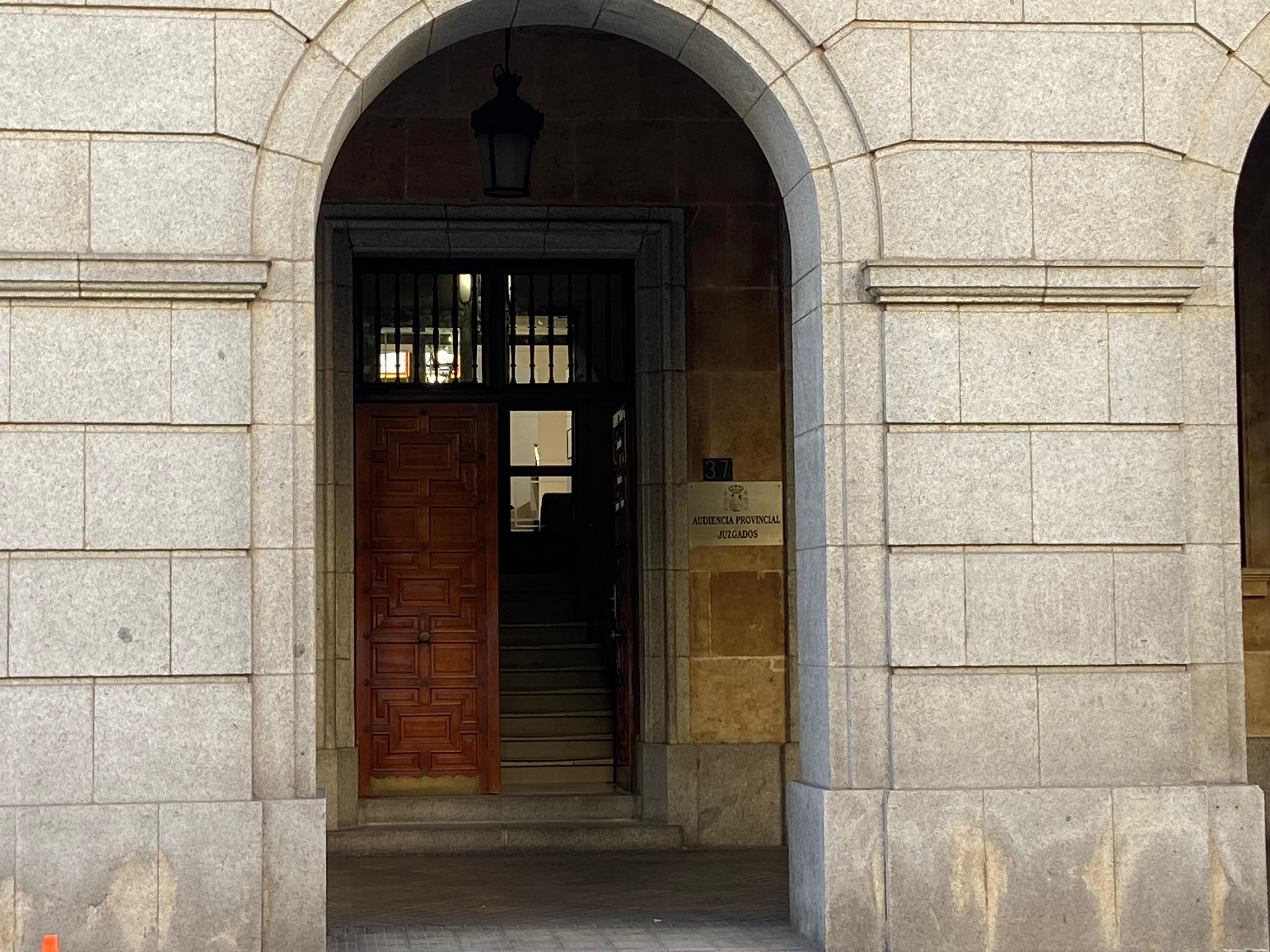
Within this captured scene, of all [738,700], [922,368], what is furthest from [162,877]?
[738,700]

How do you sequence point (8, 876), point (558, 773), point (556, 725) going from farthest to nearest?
point (556, 725)
point (558, 773)
point (8, 876)

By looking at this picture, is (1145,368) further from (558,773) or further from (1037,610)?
(558,773)

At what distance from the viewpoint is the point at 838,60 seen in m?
8.59

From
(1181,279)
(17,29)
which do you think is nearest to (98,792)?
(17,29)

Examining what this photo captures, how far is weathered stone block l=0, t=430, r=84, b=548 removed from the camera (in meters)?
8.04

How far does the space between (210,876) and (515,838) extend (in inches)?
189

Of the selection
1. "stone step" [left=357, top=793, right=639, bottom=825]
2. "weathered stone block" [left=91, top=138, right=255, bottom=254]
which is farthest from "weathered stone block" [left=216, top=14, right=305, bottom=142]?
"stone step" [left=357, top=793, right=639, bottom=825]

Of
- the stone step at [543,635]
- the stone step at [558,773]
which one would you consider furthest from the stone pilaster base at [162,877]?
the stone step at [543,635]

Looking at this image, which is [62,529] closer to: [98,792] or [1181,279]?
[98,792]

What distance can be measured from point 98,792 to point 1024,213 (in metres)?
5.39

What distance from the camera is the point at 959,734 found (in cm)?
842

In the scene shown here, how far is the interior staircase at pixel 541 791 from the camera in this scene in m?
12.5

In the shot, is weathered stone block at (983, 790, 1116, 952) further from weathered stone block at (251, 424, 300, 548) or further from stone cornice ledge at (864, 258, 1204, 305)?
weathered stone block at (251, 424, 300, 548)

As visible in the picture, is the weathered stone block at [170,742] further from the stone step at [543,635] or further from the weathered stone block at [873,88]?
the stone step at [543,635]
